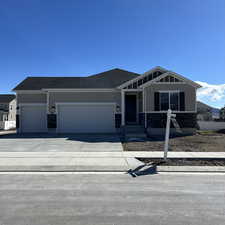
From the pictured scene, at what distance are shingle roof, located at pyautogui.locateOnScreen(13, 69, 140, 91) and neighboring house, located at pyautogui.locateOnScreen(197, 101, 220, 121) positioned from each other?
48.0ft

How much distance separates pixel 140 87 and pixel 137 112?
2813mm

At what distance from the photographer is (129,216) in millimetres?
3262

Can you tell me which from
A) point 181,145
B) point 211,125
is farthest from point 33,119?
point 211,125

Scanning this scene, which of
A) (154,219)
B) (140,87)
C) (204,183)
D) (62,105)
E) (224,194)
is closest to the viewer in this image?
(154,219)

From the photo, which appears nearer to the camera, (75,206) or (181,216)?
(181,216)

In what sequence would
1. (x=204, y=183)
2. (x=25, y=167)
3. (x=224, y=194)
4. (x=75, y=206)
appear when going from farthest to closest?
(x=25, y=167)
(x=204, y=183)
(x=224, y=194)
(x=75, y=206)

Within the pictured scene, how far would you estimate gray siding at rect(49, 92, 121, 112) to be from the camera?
1672 cm

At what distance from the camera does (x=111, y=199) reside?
3959 mm

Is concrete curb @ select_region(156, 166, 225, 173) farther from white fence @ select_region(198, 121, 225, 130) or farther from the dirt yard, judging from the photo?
white fence @ select_region(198, 121, 225, 130)

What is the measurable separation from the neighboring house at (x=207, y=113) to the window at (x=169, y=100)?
49.2ft

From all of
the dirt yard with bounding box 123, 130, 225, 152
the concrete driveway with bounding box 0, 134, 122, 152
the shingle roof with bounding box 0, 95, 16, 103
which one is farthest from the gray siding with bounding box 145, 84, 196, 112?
the shingle roof with bounding box 0, 95, 16, 103

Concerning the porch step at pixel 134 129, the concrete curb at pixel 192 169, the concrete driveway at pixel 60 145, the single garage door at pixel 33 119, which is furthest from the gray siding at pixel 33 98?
the concrete curb at pixel 192 169

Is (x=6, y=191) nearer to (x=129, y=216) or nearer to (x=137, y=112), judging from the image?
(x=129, y=216)

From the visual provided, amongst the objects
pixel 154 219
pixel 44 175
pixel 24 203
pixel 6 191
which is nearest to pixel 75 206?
pixel 24 203
